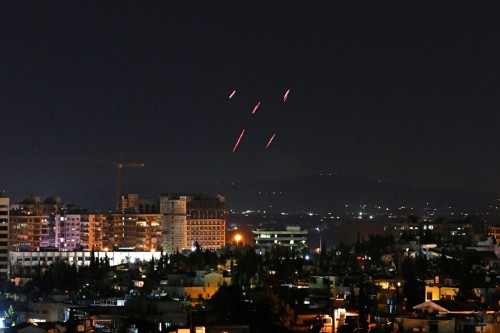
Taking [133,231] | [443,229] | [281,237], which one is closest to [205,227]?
[133,231]

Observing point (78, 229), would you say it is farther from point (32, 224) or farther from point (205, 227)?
point (205, 227)

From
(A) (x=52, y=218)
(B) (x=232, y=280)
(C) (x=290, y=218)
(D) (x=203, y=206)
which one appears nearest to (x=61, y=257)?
(A) (x=52, y=218)

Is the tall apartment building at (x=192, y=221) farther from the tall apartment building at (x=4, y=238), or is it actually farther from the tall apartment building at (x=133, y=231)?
the tall apartment building at (x=4, y=238)

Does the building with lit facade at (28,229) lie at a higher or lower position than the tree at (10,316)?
higher

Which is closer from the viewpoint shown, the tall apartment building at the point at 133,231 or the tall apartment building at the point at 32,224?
the tall apartment building at the point at 32,224

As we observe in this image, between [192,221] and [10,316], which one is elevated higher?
[192,221]

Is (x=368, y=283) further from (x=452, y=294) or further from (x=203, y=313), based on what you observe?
(x=203, y=313)

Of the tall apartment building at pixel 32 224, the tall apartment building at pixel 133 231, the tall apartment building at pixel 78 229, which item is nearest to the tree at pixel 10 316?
the tall apartment building at pixel 32 224

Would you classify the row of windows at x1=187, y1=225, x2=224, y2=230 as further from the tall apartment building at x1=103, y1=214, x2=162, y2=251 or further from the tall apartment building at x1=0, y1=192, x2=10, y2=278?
the tall apartment building at x1=0, y1=192, x2=10, y2=278
